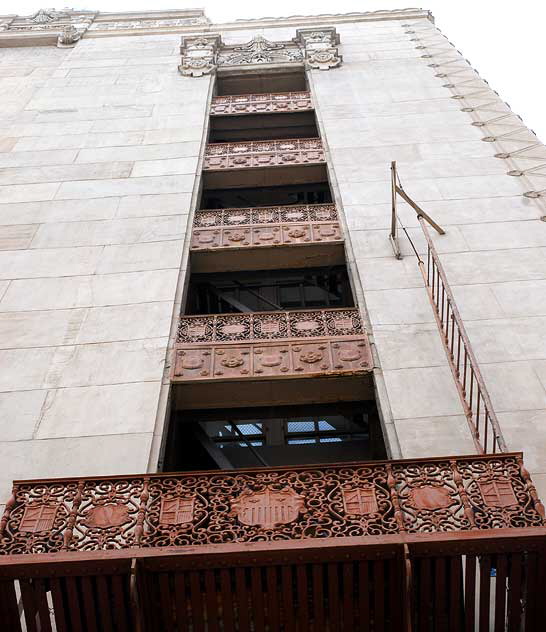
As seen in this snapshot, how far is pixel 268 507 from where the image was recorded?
266 inches

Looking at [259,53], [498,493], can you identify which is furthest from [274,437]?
[259,53]

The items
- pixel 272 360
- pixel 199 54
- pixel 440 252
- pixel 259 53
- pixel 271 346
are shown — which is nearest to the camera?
pixel 272 360

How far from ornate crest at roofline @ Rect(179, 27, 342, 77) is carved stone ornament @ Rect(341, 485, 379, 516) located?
18752 millimetres

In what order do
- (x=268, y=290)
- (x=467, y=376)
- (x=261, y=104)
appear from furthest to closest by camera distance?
(x=261, y=104)
(x=268, y=290)
(x=467, y=376)

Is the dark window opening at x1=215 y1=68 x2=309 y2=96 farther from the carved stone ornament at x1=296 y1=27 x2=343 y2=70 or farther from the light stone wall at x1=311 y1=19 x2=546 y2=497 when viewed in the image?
the light stone wall at x1=311 y1=19 x2=546 y2=497

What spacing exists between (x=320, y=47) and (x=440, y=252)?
14.2 metres

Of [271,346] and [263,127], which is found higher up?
[263,127]

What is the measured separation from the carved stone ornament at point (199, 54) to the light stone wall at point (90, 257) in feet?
2.38

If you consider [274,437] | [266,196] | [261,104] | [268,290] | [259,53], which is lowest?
[274,437]

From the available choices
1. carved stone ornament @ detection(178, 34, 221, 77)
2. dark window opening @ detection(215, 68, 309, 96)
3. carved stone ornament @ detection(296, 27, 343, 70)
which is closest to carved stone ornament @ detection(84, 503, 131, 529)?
carved stone ornament @ detection(178, 34, 221, 77)

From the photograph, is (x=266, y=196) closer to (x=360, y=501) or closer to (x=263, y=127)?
(x=263, y=127)

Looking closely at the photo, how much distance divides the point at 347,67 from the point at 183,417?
→ 15.8 meters

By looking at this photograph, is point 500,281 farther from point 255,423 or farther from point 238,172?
point 238,172

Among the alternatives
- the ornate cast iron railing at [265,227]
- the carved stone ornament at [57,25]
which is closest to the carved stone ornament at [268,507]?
the ornate cast iron railing at [265,227]
